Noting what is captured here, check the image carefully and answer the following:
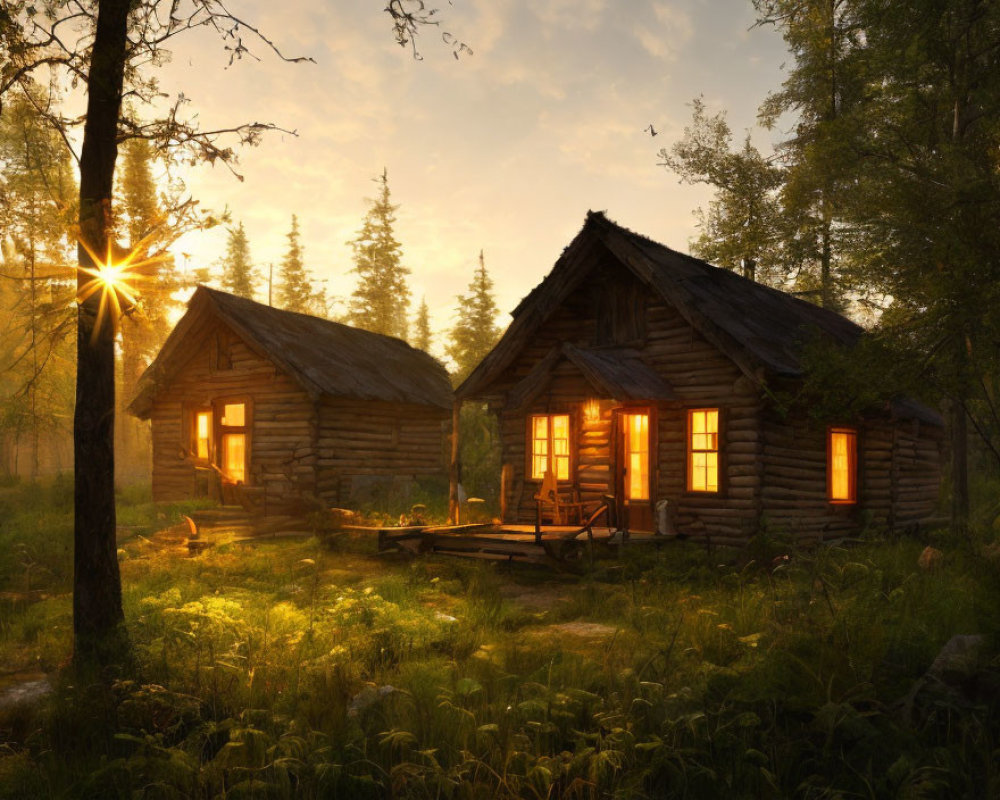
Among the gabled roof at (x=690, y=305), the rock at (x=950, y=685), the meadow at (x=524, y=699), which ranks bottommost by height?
the meadow at (x=524, y=699)

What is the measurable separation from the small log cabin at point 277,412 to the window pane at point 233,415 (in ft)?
0.09

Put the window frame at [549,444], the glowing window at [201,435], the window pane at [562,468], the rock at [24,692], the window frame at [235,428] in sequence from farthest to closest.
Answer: the glowing window at [201,435] < the window frame at [235,428] < the window pane at [562,468] < the window frame at [549,444] < the rock at [24,692]

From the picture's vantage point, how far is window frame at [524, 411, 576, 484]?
15148 millimetres

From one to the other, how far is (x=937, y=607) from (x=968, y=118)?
13.9m

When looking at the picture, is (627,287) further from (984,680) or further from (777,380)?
(984,680)

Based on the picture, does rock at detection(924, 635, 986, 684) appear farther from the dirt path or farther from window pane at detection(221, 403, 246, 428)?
window pane at detection(221, 403, 246, 428)

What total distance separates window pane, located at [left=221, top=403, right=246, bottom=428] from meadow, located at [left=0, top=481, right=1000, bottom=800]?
11.3 m

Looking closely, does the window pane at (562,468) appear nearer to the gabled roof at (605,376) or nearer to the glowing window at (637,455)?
the glowing window at (637,455)

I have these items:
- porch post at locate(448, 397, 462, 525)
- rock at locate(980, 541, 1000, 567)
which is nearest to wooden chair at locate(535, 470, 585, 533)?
porch post at locate(448, 397, 462, 525)

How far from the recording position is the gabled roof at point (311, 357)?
727 inches

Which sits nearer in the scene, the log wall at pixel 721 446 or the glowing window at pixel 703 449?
the log wall at pixel 721 446

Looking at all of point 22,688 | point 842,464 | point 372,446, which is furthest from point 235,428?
point 842,464

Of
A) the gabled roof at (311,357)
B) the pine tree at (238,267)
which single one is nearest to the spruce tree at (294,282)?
the pine tree at (238,267)

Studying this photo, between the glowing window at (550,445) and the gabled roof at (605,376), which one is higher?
the gabled roof at (605,376)
